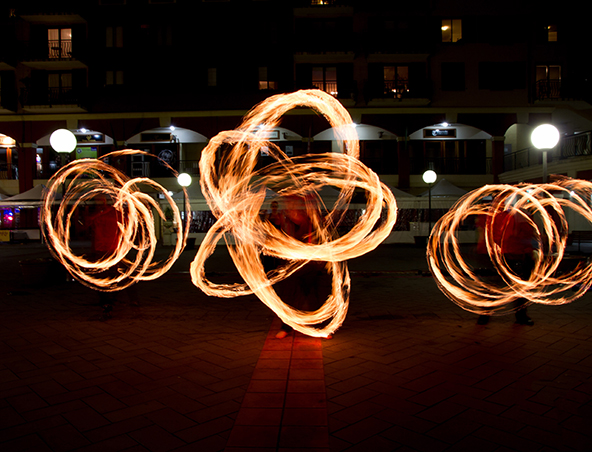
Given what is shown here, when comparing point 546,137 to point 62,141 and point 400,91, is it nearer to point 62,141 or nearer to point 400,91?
point 62,141

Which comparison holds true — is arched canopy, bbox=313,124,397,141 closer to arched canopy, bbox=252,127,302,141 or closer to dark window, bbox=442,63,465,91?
arched canopy, bbox=252,127,302,141

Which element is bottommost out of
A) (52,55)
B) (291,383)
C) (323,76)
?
(291,383)

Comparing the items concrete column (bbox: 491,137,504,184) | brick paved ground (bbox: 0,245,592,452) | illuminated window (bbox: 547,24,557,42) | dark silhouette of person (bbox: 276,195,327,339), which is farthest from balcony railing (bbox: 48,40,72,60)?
illuminated window (bbox: 547,24,557,42)

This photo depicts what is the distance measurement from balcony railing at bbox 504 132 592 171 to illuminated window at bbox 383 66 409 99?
7.94m

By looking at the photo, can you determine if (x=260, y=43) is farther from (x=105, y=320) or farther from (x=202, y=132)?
(x=105, y=320)

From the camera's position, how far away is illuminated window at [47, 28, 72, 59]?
27562 millimetres

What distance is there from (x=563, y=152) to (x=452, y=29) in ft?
35.2

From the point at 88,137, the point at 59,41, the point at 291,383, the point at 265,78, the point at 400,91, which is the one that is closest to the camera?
the point at 291,383

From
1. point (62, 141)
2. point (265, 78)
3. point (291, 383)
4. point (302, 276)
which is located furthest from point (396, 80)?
point (291, 383)

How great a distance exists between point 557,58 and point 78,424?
31467 mm

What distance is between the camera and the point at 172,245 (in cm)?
2172

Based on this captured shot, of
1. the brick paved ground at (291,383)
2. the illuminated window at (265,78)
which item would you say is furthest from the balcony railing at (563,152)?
the brick paved ground at (291,383)

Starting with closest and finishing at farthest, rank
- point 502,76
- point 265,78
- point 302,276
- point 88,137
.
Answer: point 302,276, point 88,137, point 502,76, point 265,78

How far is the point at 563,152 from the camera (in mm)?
21234
